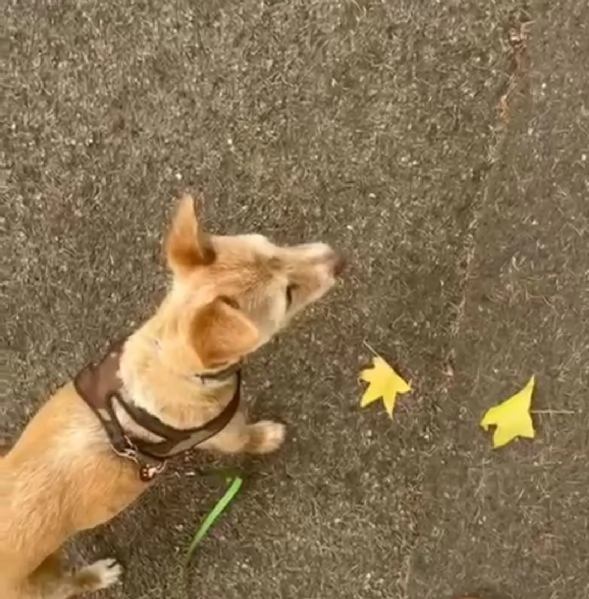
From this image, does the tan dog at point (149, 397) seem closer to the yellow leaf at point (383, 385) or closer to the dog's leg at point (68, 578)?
the dog's leg at point (68, 578)

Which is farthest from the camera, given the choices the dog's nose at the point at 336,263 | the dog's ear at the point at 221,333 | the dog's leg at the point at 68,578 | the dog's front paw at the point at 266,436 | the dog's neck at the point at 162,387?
the dog's front paw at the point at 266,436

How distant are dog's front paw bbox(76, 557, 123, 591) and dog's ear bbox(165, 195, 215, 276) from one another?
3.97 ft

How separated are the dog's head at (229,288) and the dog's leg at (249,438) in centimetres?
42

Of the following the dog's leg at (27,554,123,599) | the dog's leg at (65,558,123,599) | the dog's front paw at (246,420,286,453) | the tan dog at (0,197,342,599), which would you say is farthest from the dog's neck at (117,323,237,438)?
the dog's leg at (65,558,123,599)

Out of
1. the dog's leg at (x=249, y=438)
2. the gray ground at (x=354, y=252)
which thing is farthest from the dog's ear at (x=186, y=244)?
the gray ground at (x=354, y=252)

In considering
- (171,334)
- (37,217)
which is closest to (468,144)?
(171,334)

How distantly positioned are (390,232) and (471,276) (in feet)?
0.91

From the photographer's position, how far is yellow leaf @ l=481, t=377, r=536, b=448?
11.4 feet

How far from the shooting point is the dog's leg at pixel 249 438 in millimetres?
3361

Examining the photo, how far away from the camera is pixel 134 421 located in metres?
3.05

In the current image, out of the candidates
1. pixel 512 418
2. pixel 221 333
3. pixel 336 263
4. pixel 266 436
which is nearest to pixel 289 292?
pixel 336 263

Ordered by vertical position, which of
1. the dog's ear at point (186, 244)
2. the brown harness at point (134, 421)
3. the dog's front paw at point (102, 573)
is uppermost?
the dog's ear at point (186, 244)

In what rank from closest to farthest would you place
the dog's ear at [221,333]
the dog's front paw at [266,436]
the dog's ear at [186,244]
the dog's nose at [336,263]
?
the dog's ear at [221,333] → the dog's ear at [186,244] → the dog's nose at [336,263] → the dog's front paw at [266,436]

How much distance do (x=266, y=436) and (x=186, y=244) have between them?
35.6 inches
